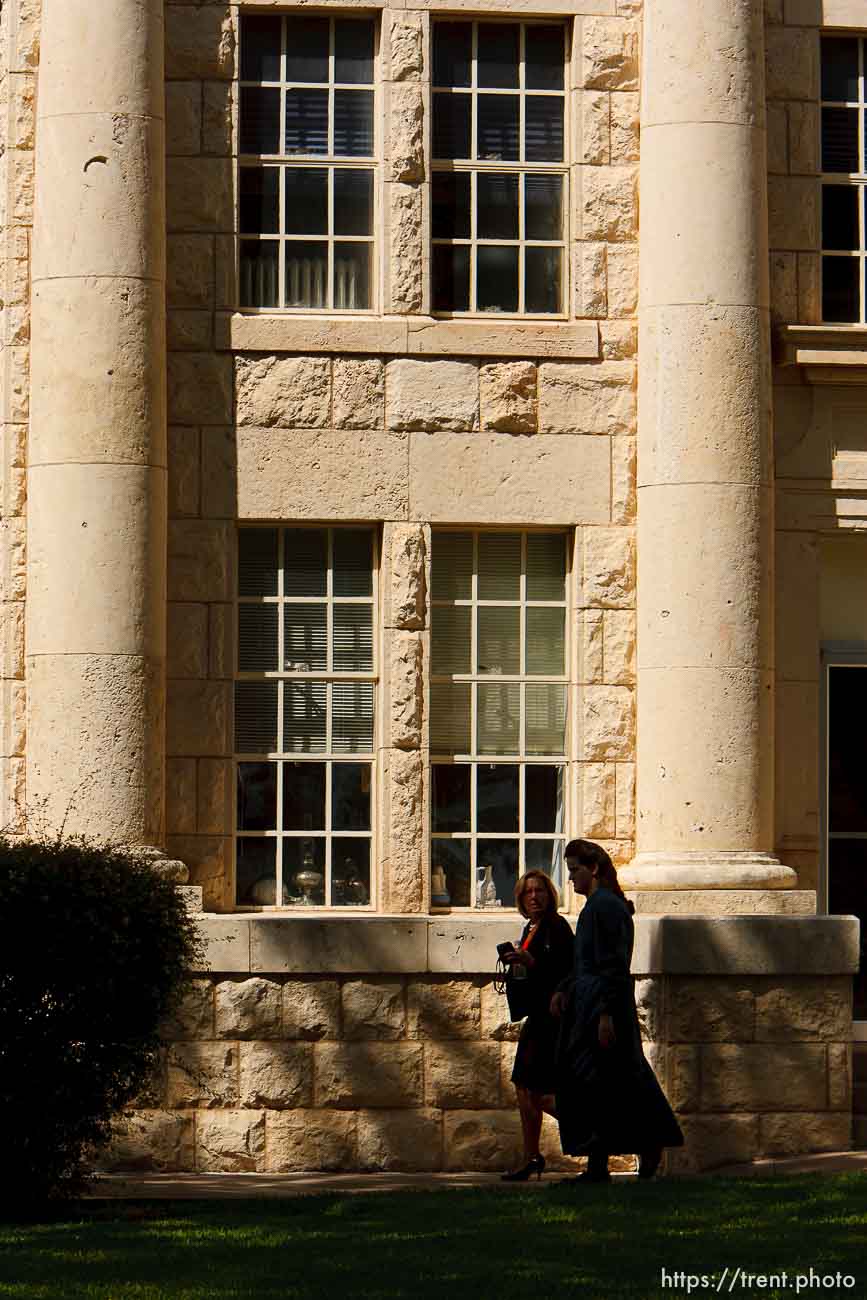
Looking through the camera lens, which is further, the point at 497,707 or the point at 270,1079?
the point at 497,707

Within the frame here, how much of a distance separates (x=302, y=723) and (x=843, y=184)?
16.6 ft

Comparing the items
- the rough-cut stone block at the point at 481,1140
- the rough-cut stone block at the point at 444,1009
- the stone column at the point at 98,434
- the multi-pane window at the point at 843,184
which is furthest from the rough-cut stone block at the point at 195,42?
the rough-cut stone block at the point at 481,1140

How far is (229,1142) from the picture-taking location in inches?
573

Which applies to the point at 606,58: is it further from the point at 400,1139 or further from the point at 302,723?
the point at 400,1139

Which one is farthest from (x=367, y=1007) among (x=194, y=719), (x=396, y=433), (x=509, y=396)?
(x=509, y=396)

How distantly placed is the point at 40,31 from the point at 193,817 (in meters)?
5.06

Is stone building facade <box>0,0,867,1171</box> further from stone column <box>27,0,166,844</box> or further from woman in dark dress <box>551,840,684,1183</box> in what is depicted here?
woman in dark dress <box>551,840,684,1183</box>

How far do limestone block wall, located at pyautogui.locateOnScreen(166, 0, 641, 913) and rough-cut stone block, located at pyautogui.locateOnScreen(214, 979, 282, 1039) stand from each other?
836 millimetres

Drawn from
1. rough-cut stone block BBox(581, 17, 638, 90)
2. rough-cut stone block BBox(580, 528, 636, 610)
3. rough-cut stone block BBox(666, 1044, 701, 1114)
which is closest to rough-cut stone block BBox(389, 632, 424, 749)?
rough-cut stone block BBox(580, 528, 636, 610)

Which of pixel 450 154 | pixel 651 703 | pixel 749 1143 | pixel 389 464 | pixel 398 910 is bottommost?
pixel 749 1143

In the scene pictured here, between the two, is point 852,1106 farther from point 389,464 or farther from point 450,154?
point 450,154

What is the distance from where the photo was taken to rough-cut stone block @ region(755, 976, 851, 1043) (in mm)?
14500

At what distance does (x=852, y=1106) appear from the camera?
14930mm

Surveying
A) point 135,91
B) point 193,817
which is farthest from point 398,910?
point 135,91
